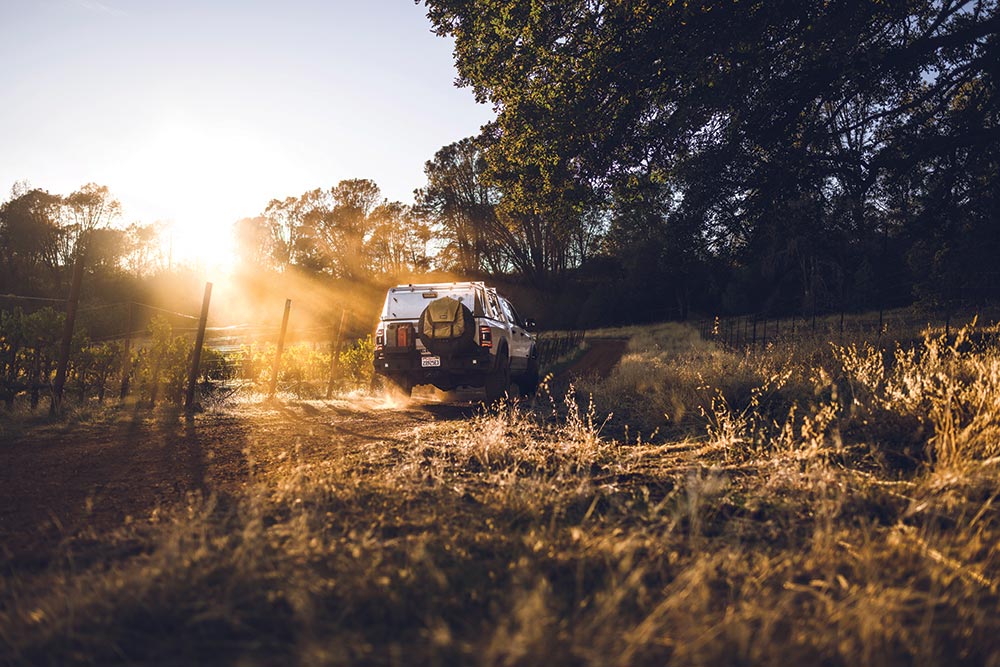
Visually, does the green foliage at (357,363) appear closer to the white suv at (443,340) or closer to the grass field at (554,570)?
the white suv at (443,340)

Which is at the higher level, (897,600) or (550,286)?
(550,286)

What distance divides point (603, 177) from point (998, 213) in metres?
7.39

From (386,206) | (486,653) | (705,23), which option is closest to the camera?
(486,653)

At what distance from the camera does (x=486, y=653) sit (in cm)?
158

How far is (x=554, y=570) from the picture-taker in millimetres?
2283

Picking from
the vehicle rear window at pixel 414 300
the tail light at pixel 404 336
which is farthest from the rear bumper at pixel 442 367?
the vehicle rear window at pixel 414 300

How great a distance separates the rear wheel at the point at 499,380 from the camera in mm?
9484

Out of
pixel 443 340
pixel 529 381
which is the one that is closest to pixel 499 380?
pixel 443 340

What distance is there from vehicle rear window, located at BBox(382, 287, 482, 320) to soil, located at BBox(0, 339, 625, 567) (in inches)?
66.2

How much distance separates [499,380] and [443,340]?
52.6 inches

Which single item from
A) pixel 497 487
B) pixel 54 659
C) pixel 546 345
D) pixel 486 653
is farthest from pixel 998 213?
pixel 546 345

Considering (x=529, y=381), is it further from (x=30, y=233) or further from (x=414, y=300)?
(x=30, y=233)

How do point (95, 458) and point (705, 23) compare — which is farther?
point (705, 23)

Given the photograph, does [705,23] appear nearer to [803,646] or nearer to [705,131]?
[705,131]
